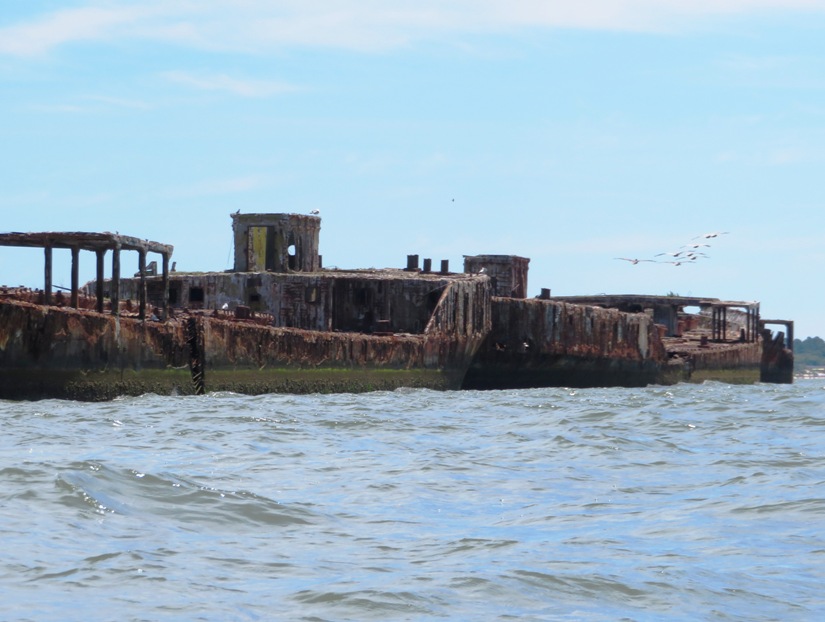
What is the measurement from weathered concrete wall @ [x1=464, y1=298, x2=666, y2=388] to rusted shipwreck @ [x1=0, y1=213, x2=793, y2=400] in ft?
0.15

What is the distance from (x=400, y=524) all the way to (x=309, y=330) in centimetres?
2387

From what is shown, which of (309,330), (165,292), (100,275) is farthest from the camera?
(309,330)

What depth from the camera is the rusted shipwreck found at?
2422 centimetres

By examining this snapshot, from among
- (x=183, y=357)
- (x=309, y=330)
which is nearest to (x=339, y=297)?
(x=309, y=330)

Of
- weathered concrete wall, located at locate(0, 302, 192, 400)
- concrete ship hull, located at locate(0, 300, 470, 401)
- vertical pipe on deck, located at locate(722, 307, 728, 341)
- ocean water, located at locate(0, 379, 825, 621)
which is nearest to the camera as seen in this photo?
ocean water, located at locate(0, 379, 825, 621)

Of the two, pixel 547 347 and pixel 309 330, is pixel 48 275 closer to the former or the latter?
pixel 309 330

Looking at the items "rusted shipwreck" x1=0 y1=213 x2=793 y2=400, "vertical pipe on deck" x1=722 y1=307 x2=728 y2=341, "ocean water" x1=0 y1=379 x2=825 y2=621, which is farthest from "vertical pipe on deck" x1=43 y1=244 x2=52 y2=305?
"vertical pipe on deck" x1=722 y1=307 x2=728 y2=341

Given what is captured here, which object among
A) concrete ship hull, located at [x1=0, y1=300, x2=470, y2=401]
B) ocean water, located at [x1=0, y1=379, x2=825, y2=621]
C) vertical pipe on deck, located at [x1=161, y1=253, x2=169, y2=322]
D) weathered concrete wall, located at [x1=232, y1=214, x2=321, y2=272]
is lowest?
ocean water, located at [x1=0, y1=379, x2=825, y2=621]

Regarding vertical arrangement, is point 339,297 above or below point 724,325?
above

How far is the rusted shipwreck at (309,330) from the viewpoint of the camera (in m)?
24.2

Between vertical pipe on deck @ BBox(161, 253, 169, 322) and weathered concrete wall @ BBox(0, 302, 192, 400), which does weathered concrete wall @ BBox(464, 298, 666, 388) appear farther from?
weathered concrete wall @ BBox(0, 302, 192, 400)

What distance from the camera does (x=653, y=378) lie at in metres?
50.8

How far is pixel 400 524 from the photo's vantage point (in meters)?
11.1

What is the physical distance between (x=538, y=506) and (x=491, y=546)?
2.16 meters
